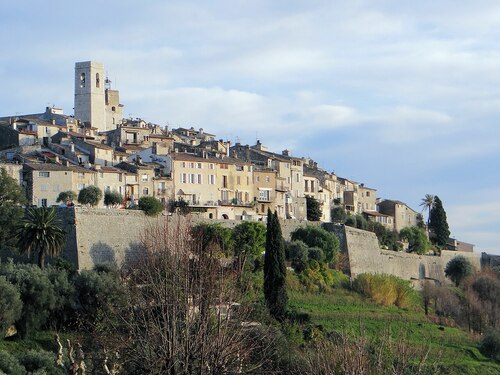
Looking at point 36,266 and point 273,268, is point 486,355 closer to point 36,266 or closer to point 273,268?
point 273,268

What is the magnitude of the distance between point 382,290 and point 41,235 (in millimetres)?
24684

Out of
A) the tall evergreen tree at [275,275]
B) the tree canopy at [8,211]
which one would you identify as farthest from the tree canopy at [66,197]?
the tall evergreen tree at [275,275]

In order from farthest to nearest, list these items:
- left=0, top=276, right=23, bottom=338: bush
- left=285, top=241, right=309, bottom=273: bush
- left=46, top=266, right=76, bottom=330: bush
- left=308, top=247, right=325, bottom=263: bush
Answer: left=308, top=247, right=325, bottom=263: bush
left=285, top=241, right=309, bottom=273: bush
left=46, top=266, right=76, bottom=330: bush
left=0, top=276, right=23, bottom=338: bush

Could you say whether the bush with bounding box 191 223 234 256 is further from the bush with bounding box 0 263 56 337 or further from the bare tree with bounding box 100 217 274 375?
the bush with bounding box 0 263 56 337

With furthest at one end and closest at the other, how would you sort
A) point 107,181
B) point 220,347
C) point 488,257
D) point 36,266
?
point 488,257 < point 107,181 < point 36,266 < point 220,347

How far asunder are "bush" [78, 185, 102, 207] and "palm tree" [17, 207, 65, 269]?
13599mm

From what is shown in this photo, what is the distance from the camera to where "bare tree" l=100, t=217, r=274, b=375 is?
3091 centimetres

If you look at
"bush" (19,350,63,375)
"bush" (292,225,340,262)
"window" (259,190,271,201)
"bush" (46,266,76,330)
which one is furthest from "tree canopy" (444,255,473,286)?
"bush" (19,350,63,375)

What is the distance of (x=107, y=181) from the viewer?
7088cm

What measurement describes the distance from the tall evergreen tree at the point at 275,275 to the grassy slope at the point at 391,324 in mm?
2710

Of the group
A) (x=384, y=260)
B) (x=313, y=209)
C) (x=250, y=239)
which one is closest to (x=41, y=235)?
(x=250, y=239)

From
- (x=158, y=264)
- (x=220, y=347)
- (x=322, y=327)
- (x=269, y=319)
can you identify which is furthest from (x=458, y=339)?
(x=220, y=347)

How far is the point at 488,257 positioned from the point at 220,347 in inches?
2572

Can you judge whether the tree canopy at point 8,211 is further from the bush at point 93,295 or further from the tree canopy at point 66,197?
the tree canopy at point 66,197
